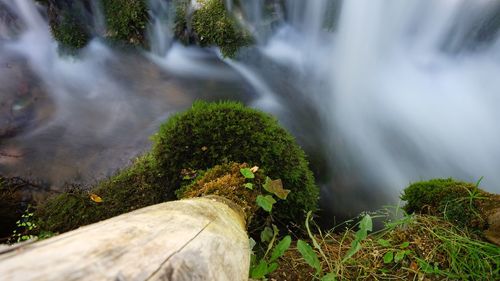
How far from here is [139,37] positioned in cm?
559

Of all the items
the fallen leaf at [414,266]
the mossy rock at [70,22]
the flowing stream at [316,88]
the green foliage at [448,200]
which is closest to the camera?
the fallen leaf at [414,266]

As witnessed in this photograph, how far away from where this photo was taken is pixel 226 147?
10.1 ft

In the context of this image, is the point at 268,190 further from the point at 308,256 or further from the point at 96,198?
the point at 96,198

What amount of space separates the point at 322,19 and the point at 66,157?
16.0 ft

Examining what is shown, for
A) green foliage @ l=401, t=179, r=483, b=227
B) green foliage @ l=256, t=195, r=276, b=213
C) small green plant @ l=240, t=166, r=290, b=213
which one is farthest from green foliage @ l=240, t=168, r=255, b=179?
green foliage @ l=401, t=179, r=483, b=227

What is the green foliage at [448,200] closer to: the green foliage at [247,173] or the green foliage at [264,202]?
the green foliage at [264,202]

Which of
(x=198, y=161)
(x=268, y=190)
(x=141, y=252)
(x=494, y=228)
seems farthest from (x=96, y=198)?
(x=494, y=228)

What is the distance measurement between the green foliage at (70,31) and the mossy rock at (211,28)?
1660 mm

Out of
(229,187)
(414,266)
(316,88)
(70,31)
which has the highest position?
(70,31)

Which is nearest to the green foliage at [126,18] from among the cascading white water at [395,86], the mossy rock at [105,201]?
the cascading white water at [395,86]

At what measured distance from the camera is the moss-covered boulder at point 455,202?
2.73 m

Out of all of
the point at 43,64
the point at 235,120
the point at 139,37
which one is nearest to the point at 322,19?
the point at 139,37

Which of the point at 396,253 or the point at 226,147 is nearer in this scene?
the point at 396,253

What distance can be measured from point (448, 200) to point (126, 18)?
5.09m
